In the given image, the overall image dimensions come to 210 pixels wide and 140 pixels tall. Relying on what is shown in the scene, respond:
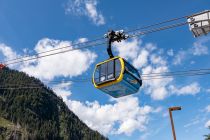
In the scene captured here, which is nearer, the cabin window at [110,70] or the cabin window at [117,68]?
the cabin window at [117,68]

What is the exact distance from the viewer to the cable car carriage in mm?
18172

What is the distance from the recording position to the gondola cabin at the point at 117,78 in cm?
1836

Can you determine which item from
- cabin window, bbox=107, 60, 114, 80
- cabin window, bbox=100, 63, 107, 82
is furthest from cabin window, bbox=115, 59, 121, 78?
cabin window, bbox=100, 63, 107, 82

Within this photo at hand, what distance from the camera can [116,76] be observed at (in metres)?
18.5

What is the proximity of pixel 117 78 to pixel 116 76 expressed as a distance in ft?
0.70

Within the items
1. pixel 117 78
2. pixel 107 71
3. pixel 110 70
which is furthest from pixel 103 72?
pixel 117 78

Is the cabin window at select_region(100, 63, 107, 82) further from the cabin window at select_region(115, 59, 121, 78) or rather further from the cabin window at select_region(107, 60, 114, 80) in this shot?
the cabin window at select_region(115, 59, 121, 78)

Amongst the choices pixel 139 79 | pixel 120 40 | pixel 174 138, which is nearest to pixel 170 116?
pixel 174 138

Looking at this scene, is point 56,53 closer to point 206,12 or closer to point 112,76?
point 112,76

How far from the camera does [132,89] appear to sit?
62.7 feet

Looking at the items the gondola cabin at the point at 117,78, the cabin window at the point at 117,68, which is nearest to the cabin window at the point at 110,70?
the gondola cabin at the point at 117,78

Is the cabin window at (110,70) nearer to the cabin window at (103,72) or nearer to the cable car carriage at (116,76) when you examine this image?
the cable car carriage at (116,76)

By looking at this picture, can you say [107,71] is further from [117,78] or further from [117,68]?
[117,78]

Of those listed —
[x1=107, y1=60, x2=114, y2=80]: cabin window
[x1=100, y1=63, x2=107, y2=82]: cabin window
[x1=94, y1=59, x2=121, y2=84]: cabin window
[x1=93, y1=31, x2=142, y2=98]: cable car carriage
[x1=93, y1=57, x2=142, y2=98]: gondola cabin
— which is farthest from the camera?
[x1=100, y1=63, x2=107, y2=82]: cabin window
